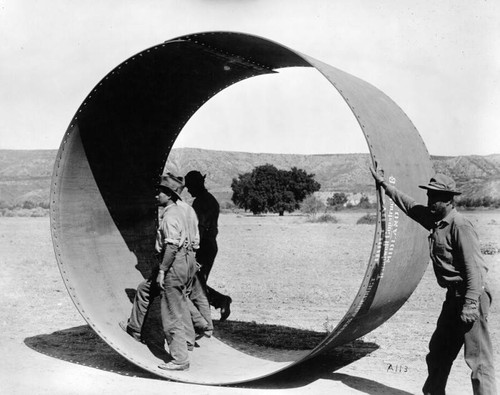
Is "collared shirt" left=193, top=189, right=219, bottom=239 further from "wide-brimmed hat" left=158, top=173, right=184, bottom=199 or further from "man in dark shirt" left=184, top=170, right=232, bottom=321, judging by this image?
"wide-brimmed hat" left=158, top=173, right=184, bottom=199

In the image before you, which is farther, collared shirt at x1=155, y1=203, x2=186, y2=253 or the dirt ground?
collared shirt at x1=155, y1=203, x2=186, y2=253

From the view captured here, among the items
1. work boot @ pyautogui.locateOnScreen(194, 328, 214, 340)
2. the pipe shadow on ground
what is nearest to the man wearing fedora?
the pipe shadow on ground

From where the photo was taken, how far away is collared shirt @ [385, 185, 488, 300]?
17.3ft

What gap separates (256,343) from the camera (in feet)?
27.7

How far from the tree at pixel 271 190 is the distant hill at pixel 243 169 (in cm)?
699

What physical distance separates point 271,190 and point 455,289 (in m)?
61.9

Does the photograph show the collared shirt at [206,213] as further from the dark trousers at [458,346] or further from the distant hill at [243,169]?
the distant hill at [243,169]

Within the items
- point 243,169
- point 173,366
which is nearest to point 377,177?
point 173,366

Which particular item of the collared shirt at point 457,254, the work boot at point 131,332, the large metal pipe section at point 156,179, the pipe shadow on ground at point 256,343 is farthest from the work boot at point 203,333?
the collared shirt at point 457,254

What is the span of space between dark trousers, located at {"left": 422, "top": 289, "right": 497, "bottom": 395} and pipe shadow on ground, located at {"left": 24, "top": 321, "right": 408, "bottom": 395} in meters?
0.78

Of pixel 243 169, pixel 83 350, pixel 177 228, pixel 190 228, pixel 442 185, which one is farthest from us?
pixel 243 169

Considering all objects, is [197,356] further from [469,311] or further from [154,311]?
[469,311]

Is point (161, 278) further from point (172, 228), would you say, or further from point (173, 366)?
point (173, 366)

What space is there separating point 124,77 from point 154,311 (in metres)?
2.95
